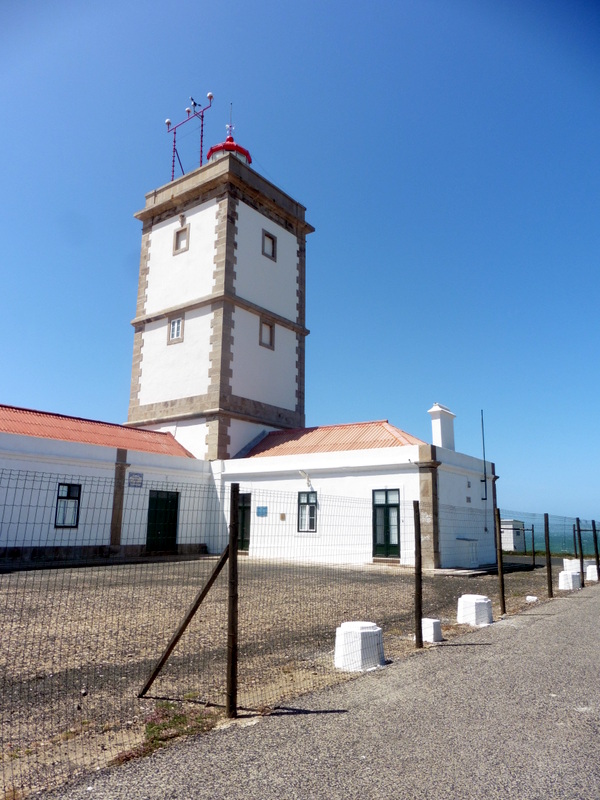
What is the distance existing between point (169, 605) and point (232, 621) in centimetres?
548

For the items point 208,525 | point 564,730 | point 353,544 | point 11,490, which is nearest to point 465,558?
point 353,544

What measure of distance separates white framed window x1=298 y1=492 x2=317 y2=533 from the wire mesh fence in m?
0.05

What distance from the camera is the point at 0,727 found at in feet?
13.7

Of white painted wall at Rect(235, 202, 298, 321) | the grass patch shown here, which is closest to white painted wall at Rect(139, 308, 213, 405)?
white painted wall at Rect(235, 202, 298, 321)

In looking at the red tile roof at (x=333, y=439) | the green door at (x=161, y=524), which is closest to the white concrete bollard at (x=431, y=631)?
the red tile roof at (x=333, y=439)

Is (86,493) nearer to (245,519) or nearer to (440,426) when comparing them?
(245,519)

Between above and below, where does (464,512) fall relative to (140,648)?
above

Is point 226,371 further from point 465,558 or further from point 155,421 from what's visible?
point 465,558

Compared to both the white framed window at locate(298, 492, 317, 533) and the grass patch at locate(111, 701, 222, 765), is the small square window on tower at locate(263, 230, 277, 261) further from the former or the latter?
the grass patch at locate(111, 701, 222, 765)

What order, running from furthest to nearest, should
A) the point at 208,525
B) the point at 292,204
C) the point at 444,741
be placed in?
1. the point at 292,204
2. the point at 208,525
3. the point at 444,741

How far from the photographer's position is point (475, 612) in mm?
8758

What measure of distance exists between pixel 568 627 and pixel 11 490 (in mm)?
14149

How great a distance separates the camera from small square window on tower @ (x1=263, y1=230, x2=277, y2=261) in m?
27.3

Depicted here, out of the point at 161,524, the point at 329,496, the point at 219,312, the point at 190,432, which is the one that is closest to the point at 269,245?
the point at 219,312
